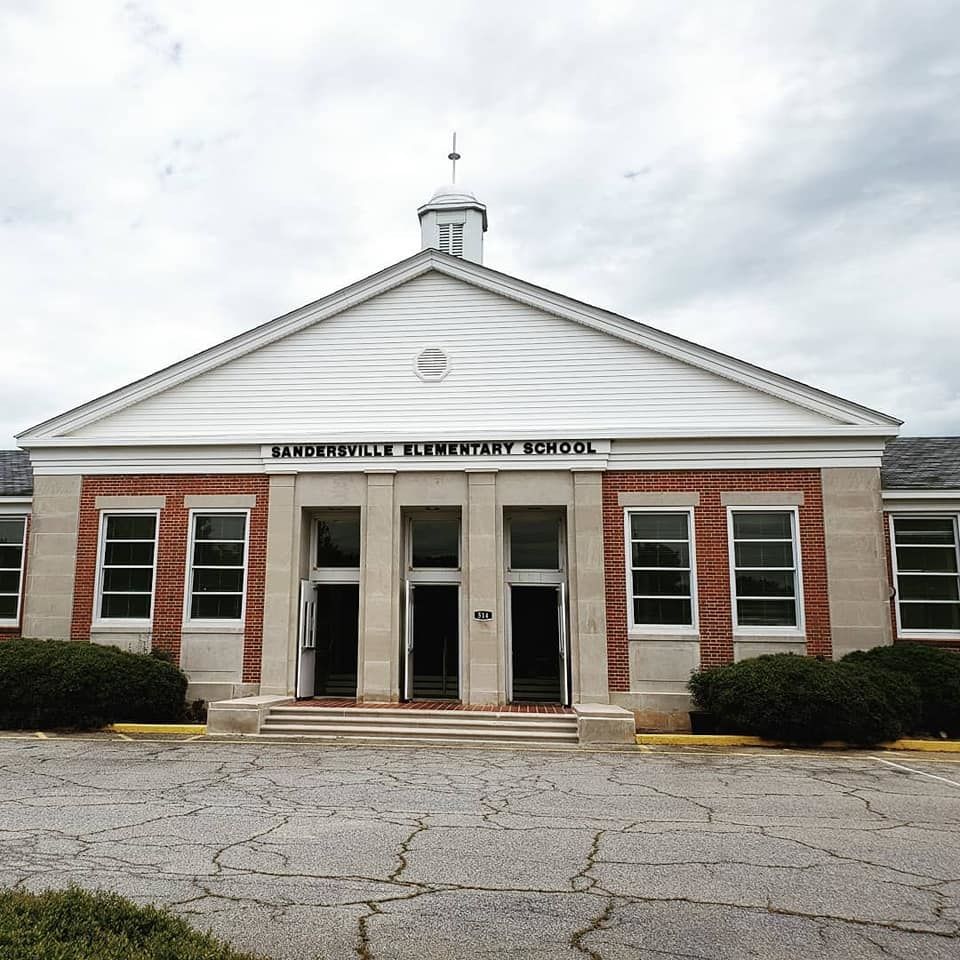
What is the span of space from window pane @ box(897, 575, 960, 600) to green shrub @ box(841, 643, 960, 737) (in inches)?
66.9

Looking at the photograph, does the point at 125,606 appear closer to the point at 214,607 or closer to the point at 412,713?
the point at 214,607

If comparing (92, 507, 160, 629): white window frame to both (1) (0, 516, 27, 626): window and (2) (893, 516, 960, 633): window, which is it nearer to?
(1) (0, 516, 27, 626): window

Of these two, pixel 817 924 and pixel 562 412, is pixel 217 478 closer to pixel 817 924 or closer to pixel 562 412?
pixel 562 412

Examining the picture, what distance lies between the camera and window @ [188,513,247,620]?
18.0 metres

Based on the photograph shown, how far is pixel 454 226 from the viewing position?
24000mm

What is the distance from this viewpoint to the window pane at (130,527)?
18.5 metres

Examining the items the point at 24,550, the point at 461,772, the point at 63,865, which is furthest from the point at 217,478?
the point at 63,865

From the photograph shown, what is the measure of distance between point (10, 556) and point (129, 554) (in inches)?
128

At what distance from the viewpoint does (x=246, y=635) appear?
1769cm

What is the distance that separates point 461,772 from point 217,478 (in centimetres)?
920

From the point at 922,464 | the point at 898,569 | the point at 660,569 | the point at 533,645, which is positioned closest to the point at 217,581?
the point at 533,645

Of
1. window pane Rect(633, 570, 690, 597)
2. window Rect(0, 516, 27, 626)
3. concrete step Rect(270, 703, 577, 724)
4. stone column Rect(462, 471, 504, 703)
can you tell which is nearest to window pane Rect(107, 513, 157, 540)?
window Rect(0, 516, 27, 626)

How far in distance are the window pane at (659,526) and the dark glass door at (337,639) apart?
6140mm

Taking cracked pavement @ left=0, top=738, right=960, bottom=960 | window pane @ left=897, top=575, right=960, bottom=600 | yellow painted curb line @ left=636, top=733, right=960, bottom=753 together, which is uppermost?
window pane @ left=897, top=575, right=960, bottom=600
